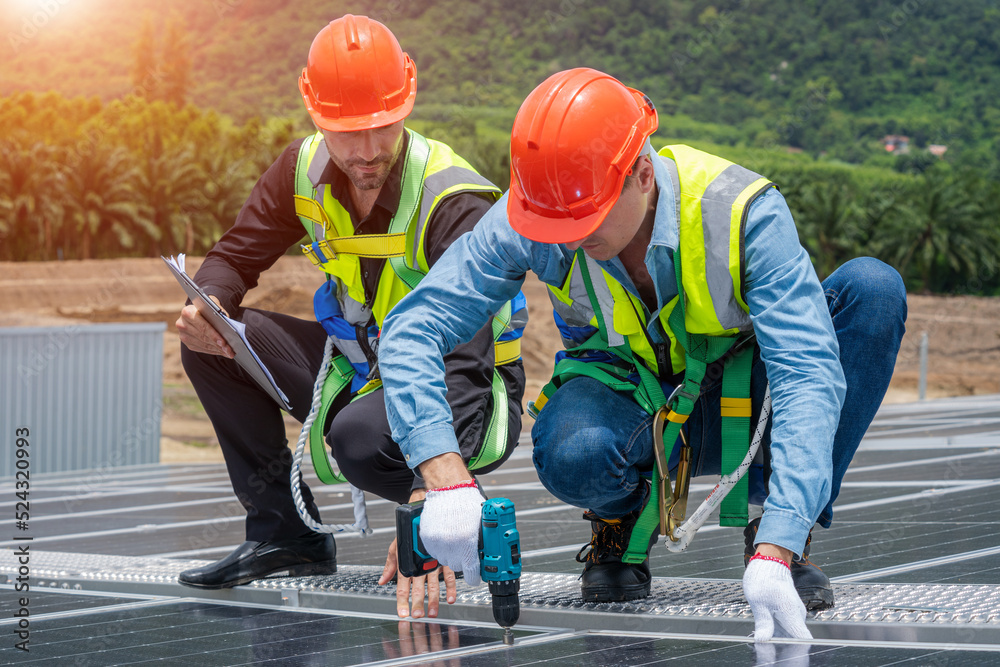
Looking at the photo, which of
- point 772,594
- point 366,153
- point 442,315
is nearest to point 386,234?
point 366,153

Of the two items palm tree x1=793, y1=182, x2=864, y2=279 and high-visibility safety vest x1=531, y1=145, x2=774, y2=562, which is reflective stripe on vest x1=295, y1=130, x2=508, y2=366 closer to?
high-visibility safety vest x1=531, y1=145, x2=774, y2=562

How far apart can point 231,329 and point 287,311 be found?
31.5 metres

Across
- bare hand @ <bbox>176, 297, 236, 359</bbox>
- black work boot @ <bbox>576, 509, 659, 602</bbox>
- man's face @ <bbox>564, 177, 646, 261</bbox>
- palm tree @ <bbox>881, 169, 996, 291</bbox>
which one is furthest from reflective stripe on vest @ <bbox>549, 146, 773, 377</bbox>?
palm tree @ <bbox>881, 169, 996, 291</bbox>

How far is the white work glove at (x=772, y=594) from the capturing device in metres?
Result: 2.09

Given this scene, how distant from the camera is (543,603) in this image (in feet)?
9.70

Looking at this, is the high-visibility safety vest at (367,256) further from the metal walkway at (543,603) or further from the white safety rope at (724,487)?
the white safety rope at (724,487)

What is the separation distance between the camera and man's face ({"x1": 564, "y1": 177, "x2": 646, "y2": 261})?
8.31ft

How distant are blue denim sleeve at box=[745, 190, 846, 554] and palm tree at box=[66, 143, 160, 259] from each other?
174 feet

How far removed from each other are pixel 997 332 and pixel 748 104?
47.8 metres

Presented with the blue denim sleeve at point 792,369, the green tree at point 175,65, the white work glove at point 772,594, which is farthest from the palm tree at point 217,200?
the white work glove at point 772,594

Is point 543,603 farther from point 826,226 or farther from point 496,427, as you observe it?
point 826,226

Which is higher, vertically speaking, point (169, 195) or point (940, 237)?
point (169, 195)

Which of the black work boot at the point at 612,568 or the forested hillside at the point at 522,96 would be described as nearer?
the black work boot at the point at 612,568

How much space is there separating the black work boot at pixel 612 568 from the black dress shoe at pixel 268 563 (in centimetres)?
108
